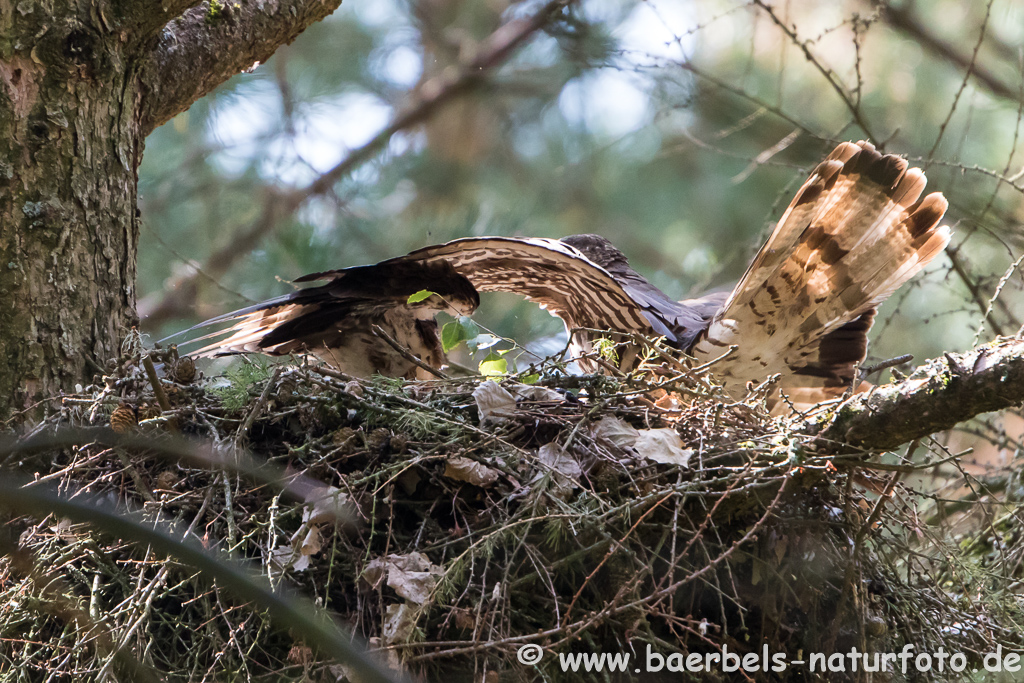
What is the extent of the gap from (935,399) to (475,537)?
79 centimetres

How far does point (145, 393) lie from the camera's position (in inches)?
66.4

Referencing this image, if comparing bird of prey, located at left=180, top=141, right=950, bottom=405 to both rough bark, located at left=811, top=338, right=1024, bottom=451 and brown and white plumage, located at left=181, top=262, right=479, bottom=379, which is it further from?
rough bark, located at left=811, top=338, right=1024, bottom=451

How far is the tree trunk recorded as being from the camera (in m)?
1.68

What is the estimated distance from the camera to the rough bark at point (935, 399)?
1166mm

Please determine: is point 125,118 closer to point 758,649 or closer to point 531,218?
point 758,649

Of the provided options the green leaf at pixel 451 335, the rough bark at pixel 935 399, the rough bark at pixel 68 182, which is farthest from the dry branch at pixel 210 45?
the rough bark at pixel 935 399

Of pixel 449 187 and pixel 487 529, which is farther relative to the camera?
pixel 449 187

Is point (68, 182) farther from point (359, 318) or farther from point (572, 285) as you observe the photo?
point (572, 285)

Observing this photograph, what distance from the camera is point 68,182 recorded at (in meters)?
1.76

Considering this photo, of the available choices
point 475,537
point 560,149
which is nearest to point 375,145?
point 560,149

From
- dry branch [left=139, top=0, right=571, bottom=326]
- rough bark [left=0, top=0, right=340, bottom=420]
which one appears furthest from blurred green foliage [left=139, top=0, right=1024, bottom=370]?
rough bark [left=0, top=0, right=340, bottom=420]

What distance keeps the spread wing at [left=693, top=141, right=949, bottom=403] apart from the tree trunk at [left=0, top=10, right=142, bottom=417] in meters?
1.57

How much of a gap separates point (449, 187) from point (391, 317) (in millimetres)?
2162

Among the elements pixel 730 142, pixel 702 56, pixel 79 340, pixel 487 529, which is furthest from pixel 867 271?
pixel 702 56
